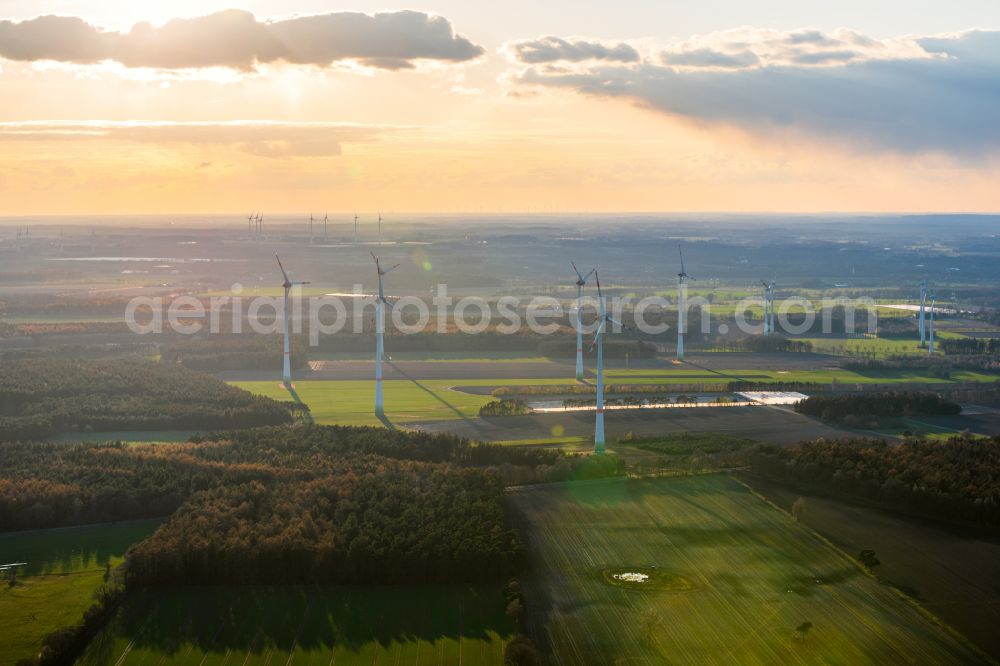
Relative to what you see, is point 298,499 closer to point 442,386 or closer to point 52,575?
point 52,575

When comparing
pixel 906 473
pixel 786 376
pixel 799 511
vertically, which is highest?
pixel 906 473

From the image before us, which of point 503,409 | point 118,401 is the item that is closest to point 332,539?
point 503,409

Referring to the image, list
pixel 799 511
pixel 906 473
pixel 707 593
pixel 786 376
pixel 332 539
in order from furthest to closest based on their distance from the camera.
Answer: pixel 786 376, pixel 906 473, pixel 799 511, pixel 332 539, pixel 707 593

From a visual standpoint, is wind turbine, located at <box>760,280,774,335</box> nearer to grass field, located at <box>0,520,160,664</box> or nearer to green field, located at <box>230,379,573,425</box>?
green field, located at <box>230,379,573,425</box>

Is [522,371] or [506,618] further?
[522,371]

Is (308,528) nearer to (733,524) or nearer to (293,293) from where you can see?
(733,524)

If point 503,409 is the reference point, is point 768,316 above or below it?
above

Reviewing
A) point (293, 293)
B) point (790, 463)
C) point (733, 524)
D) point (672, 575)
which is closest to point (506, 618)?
point (672, 575)
